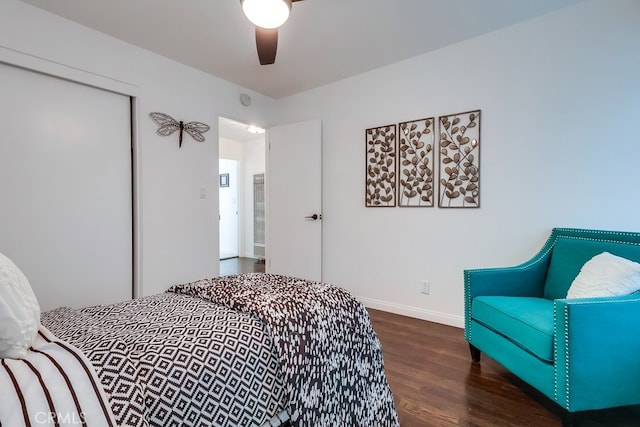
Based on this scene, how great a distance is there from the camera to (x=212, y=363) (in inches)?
38.2

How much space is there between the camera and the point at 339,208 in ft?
11.6

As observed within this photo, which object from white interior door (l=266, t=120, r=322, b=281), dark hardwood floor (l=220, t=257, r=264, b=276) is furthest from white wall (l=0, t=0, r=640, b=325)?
dark hardwood floor (l=220, t=257, r=264, b=276)

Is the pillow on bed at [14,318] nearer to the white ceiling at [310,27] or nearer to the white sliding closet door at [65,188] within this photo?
the white sliding closet door at [65,188]

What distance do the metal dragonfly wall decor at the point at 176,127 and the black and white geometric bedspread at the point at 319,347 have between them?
1.92 meters

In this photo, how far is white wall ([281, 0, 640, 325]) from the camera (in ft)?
7.07

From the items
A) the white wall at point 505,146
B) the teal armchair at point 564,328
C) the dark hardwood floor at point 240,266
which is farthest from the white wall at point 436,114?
the dark hardwood floor at point 240,266

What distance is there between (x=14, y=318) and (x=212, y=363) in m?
0.51

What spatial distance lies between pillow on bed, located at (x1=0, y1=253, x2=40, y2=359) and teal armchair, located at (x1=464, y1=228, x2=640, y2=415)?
195 centimetres

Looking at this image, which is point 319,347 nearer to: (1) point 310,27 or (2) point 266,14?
(2) point 266,14

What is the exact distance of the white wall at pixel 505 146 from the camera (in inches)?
84.8

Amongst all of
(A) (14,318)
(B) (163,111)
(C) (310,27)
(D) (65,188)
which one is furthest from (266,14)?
(D) (65,188)

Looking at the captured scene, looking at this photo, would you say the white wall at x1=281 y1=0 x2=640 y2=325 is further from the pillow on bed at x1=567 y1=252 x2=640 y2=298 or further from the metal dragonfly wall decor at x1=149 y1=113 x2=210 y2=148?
the metal dragonfly wall decor at x1=149 y1=113 x2=210 y2=148

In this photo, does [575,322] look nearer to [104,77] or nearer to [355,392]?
[355,392]

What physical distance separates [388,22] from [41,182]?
288 centimetres
